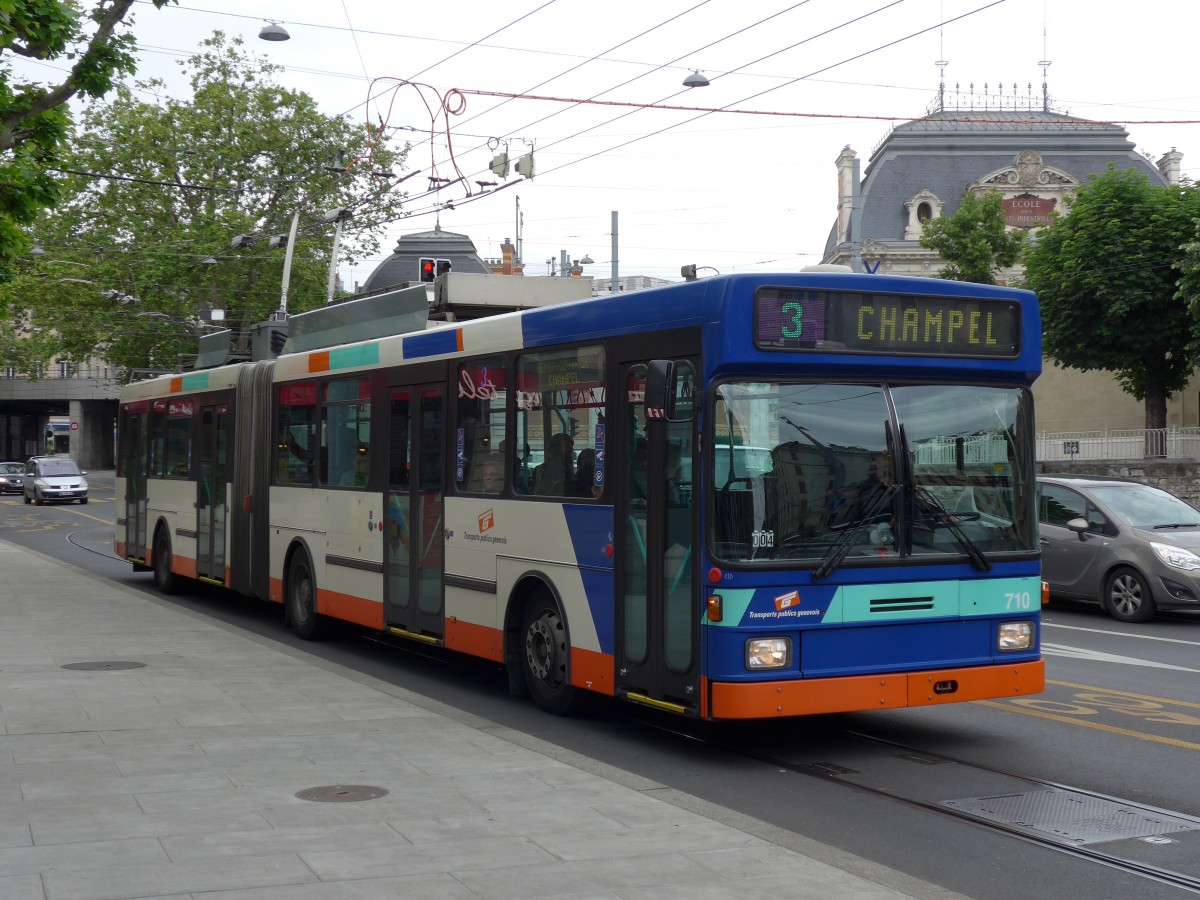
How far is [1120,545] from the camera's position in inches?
651

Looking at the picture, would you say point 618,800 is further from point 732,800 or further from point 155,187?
point 155,187

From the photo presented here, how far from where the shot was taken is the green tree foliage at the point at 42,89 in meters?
14.9

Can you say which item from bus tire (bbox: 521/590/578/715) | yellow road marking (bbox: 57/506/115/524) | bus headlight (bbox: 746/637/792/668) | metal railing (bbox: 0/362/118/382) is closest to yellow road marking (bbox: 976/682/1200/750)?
bus headlight (bbox: 746/637/792/668)

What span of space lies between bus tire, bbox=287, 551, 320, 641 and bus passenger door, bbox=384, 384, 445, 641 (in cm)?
212

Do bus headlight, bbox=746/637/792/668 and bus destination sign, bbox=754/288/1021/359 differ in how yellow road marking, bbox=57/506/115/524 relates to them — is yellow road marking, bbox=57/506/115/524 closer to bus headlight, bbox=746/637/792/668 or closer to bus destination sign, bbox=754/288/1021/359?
bus destination sign, bbox=754/288/1021/359

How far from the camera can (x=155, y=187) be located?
51.3m

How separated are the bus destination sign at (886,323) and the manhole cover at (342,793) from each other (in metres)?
3.18

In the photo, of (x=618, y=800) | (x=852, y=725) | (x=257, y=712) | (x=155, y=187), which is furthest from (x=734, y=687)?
(x=155, y=187)

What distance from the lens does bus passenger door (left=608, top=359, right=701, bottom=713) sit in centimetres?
841

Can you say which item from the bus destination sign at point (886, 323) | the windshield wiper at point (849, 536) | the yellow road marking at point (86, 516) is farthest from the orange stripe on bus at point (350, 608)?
the yellow road marking at point (86, 516)

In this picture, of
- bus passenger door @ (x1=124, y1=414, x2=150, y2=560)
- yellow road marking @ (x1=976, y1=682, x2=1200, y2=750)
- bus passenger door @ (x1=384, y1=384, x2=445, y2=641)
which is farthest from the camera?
bus passenger door @ (x1=124, y1=414, x2=150, y2=560)

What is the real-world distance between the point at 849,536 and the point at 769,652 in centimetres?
81

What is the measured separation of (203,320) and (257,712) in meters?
42.4

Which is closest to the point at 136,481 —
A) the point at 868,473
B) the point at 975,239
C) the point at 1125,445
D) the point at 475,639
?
the point at 475,639
